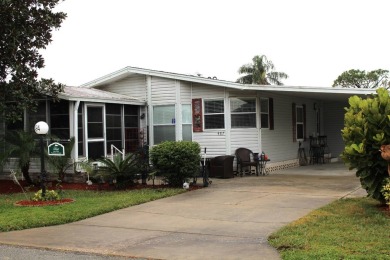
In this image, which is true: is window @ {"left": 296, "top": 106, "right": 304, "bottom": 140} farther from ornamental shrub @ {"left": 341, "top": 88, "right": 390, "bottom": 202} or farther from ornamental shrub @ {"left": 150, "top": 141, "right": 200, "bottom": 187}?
ornamental shrub @ {"left": 341, "top": 88, "right": 390, "bottom": 202}

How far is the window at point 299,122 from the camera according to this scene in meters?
18.7

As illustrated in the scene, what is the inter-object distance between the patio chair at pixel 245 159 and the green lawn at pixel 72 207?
3.89m

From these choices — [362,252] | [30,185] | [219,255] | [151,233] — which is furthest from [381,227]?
[30,185]

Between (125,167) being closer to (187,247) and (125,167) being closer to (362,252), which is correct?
(187,247)

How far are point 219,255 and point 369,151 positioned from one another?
4.03 meters

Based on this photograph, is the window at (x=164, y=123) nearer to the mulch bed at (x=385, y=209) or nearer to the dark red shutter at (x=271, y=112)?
the dark red shutter at (x=271, y=112)

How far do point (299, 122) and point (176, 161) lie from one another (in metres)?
8.99

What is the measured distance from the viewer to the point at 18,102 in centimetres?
1148

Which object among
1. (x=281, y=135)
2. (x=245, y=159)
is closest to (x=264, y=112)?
(x=281, y=135)

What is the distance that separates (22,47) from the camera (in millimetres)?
11156

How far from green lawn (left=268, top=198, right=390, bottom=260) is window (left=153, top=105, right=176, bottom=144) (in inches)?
336

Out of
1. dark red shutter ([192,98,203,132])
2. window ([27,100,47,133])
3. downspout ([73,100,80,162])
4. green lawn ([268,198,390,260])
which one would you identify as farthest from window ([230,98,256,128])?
green lawn ([268,198,390,260])

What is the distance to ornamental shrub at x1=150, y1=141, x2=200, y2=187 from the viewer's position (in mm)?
11961

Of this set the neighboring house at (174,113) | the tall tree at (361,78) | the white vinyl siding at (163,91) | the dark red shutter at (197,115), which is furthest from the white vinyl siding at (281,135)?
the tall tree at (361,78)
